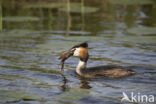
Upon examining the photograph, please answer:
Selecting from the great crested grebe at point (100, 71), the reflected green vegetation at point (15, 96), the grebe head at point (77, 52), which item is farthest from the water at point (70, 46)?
the grebe head at point (77, 52)

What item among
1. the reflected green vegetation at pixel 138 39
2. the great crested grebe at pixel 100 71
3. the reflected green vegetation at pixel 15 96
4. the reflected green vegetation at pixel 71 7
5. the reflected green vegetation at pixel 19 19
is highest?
the reflected green vegetation at pixel 71 7

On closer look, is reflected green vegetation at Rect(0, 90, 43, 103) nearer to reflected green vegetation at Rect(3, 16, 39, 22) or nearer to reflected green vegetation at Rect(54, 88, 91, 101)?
reflected green vegetation at Rect(54, 88, 91, 101)

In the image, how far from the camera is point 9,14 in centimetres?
2312

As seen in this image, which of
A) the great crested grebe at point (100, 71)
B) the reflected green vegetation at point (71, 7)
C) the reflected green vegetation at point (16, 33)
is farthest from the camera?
the reflected green vegetation at point (71, 7)

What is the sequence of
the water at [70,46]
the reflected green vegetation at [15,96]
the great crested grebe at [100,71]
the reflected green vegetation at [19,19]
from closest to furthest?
the reflected green vegetation at [15,96], the water at [70,46], the great crested grebe at [100,71], the reflected green vegetation at [19,19]

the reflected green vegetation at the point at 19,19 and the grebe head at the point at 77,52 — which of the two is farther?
the reflected green vegetation at the point at 19,19

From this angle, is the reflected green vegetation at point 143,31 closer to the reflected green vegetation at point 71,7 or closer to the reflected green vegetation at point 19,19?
the reflected green vegetation at point 71,7

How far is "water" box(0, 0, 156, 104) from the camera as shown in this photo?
8430mm

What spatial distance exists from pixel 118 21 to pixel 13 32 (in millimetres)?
5901

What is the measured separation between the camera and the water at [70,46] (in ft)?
27.7

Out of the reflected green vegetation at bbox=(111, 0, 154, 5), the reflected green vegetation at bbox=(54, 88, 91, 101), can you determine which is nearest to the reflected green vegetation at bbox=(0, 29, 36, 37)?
the reflected green vegetation at bbox=(111, 0, 154, 5)

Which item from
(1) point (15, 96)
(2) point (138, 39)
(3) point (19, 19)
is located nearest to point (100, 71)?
(1) point (15, 96)

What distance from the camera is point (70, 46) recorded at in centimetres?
1373

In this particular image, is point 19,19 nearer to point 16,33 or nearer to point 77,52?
point 16,33
